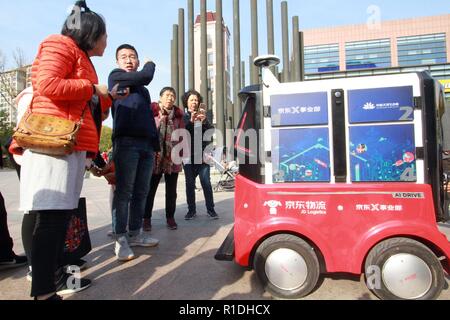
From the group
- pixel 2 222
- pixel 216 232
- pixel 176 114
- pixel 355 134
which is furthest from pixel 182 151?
pixel 355 134

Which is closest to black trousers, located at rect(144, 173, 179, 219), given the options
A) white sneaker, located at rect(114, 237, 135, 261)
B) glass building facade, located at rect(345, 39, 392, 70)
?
white sneaker, located at rect(114, 237, 135, 261)

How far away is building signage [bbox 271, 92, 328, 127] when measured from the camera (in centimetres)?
203

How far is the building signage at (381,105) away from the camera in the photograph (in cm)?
191

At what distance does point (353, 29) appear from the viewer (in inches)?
2344

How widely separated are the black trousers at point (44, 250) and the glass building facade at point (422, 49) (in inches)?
2650

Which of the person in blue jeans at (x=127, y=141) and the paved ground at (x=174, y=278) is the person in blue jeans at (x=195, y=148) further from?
the person in blue jeans at (x=127, y=141)

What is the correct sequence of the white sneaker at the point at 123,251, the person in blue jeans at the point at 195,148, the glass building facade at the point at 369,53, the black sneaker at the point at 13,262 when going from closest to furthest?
the black sneaker at the point at 13,262 → the white sneaker at the point at 123,251 → the person in blue jeans at the point at 195,148 → the glass building facade at the point at 369,53

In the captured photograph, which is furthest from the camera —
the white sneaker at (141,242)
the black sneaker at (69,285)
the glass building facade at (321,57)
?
the glass building facade at (321,57)

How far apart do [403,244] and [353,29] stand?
6727 cm

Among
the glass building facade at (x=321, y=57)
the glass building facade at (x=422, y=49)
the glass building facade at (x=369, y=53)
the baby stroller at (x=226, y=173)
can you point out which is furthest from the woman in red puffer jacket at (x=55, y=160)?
the glass building facade at (x=422, y=49)

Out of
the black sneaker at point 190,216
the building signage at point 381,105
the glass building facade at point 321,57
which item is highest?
the glass building facade at point 321,57

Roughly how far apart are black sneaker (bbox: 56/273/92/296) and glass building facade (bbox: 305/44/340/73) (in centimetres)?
6079

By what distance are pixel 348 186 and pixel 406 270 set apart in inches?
22.9
